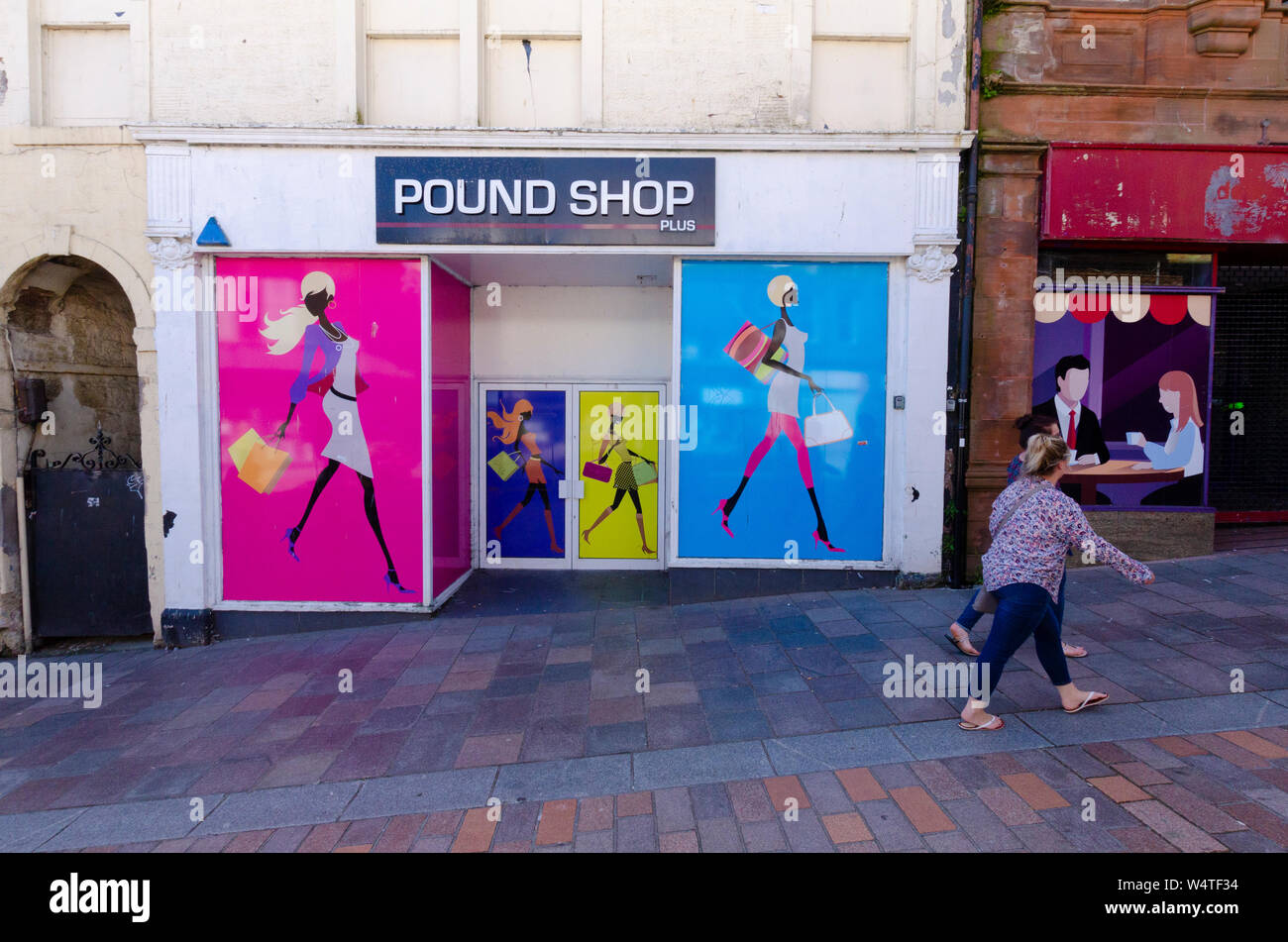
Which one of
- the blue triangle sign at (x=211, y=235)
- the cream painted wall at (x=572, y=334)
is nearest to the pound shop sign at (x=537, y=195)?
the blue triangle sign at (x=211, y=235)

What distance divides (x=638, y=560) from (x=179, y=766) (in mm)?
5118

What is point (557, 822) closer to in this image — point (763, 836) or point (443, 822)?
point (443, 822)

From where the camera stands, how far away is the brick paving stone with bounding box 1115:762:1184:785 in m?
3.57

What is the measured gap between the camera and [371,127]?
6523 mm

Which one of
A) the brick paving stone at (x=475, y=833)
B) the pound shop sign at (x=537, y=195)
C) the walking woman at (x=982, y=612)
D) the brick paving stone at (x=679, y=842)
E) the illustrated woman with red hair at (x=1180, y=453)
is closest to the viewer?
the brick paving stone at (x=679, y=842)

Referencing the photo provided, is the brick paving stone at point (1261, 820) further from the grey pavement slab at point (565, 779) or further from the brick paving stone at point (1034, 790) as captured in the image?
the grey pavement slab at point (565, 779)

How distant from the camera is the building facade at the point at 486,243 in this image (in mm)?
6633

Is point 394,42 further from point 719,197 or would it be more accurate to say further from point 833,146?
point 833,146

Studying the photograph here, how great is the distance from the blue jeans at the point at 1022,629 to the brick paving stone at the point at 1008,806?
0.75m

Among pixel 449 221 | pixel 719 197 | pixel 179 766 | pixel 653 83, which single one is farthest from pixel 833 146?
pixel 179 766

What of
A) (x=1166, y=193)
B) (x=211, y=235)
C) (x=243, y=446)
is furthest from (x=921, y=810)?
(x=211, y=235)

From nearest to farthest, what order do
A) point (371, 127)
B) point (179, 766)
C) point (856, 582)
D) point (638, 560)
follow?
1. point (179, 766)
2. point (371, 127)
3. point (856, 582)
4. point (638, 560)

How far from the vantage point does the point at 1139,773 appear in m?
3.65

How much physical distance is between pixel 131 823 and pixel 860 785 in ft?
13.3
